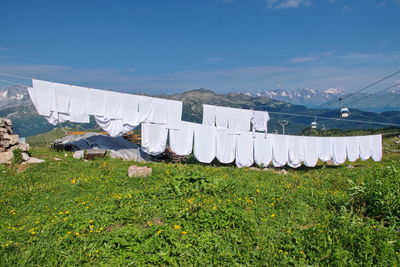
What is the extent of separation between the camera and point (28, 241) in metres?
4.82

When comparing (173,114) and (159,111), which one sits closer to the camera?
(159,111)

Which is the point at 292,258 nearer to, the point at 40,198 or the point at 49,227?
the point at 49,227

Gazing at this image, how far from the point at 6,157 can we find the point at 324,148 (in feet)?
73.0

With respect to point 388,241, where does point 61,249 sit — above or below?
below

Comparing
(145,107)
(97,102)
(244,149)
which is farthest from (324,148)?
(97,102)

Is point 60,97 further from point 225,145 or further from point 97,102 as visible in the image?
point 225,145

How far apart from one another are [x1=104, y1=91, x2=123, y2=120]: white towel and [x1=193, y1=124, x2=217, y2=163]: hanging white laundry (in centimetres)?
527

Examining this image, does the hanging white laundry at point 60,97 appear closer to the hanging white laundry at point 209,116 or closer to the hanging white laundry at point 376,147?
the hanging white laundry at point 209,116

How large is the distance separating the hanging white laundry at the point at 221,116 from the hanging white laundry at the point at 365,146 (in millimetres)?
13622

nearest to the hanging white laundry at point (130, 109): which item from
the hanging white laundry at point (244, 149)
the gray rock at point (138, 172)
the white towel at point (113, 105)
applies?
the white towel at point (113, 105)

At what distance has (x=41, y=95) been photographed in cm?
1424

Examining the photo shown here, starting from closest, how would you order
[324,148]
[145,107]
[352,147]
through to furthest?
[145,107] → [324,148] → [352,147]

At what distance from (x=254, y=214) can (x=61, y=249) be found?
4278mm

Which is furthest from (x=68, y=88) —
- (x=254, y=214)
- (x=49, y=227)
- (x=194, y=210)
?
(x=254, y=214)
